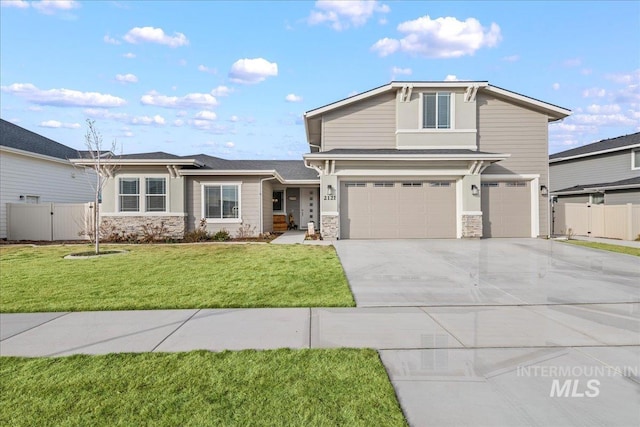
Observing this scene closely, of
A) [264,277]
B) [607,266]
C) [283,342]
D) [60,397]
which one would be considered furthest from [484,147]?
[60,397]

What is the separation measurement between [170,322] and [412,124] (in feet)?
45.3

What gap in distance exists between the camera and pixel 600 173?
75.7 feet

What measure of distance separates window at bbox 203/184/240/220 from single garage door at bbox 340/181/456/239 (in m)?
5.09

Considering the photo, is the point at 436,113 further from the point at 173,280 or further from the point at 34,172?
the point at 34,172

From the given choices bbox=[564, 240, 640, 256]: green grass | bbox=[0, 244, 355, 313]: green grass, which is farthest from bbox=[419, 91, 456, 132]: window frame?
bbox=[0, 244, 355, 313]: green grass

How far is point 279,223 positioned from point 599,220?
16710 millimetres

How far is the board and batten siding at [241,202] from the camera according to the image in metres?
16.5

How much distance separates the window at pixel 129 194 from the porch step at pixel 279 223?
754 centimetres

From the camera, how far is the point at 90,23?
13812 mm

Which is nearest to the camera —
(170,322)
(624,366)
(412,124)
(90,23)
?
(624,366)

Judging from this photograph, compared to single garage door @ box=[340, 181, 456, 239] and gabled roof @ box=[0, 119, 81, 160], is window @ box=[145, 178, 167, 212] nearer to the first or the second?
gabled roof @ box=[0, 119, 81, 160]

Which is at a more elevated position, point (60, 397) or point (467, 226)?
point (467, 226)

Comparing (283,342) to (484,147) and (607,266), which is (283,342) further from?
(484,147)

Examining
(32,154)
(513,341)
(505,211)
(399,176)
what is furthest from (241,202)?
(513,341)
